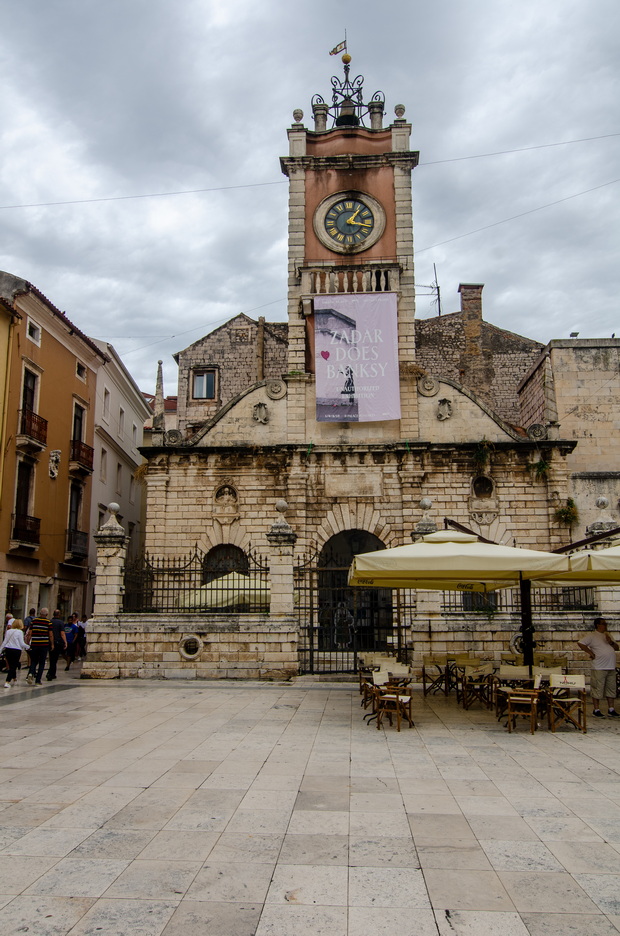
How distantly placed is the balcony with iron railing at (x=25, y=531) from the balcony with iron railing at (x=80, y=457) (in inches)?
138

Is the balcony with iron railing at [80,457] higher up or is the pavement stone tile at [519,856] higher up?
the balcony with iron railing at [80,457]

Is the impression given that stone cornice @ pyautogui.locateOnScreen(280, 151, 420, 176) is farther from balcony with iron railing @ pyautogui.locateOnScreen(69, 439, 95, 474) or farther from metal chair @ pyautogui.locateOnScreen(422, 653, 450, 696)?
metal chair @ pyautogui.locateOnScreen(422, 653, 450, 696)

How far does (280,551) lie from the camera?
15.9m

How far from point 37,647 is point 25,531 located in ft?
25.0

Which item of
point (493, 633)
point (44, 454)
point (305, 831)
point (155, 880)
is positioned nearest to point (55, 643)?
point (44, 454)

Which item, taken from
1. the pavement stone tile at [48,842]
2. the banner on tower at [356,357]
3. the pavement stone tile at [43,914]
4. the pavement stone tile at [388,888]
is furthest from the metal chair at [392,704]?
the banner on tower at [356,357]

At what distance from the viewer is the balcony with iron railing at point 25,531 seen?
2120cm

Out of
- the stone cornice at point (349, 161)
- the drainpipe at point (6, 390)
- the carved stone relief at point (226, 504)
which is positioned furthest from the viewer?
the stone cornice at point (349, 161)

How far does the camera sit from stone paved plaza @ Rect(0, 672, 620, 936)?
3.91 meters

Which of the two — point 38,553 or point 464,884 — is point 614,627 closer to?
point 464,884

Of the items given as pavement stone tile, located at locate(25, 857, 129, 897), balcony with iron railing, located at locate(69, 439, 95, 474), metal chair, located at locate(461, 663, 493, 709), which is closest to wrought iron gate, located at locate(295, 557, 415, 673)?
metal chair, located at locate(461, 663, 493, 709)

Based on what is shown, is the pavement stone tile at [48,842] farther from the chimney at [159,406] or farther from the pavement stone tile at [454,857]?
the chimney at [159,406]

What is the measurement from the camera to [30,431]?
22.0m

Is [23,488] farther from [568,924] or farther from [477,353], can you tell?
[568,924]
